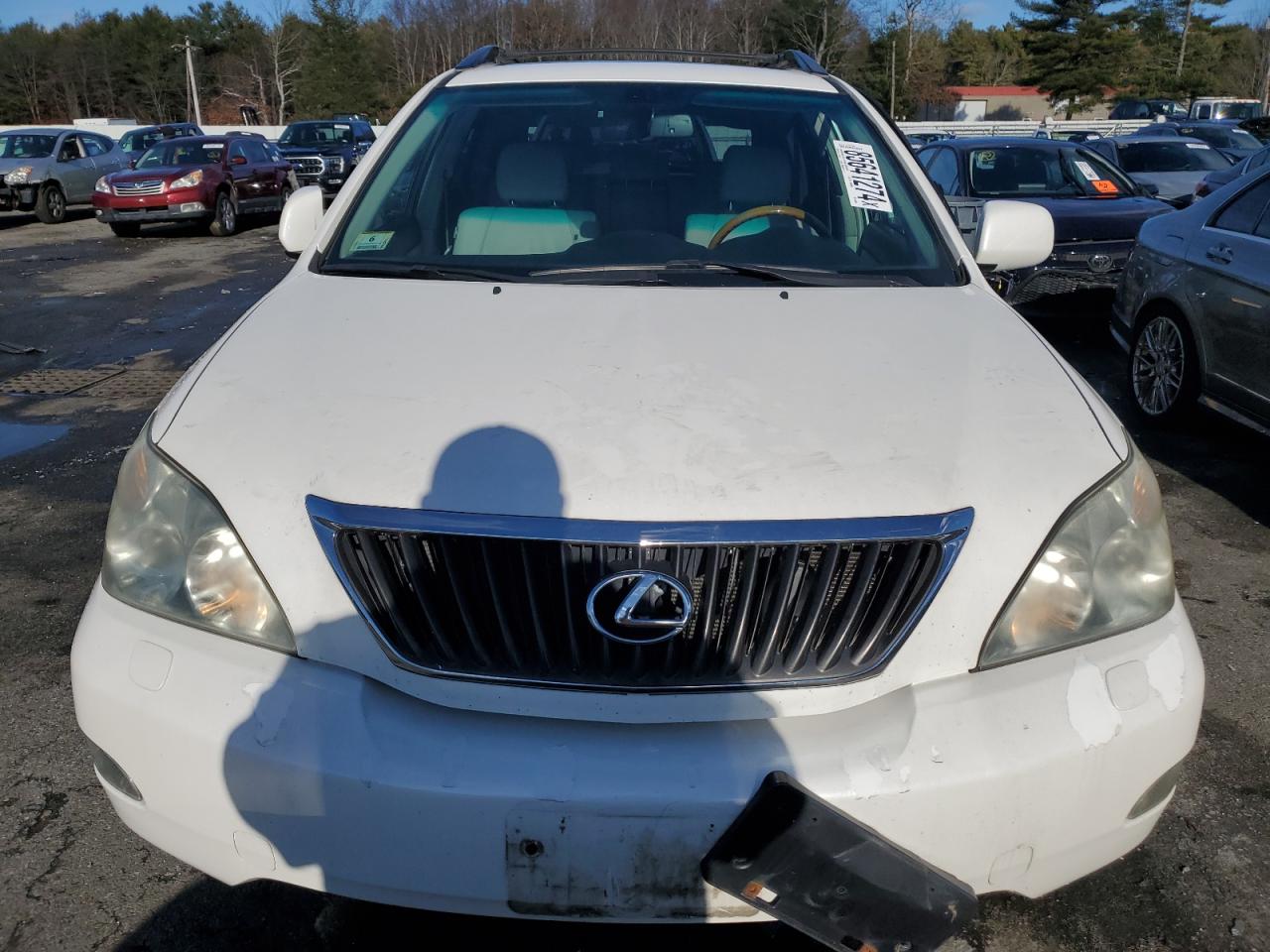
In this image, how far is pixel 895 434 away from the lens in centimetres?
207

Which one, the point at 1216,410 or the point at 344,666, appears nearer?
the point at 344,666

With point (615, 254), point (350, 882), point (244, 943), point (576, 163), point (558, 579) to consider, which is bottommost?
point (244, 943)

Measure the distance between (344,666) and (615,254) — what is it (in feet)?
4.78

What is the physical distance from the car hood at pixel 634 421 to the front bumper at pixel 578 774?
102 mm

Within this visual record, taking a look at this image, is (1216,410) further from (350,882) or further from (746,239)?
(350,882)

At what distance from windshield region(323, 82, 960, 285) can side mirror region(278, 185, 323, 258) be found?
0.73ft

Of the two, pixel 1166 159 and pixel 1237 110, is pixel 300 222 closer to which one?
pixel 1166 159

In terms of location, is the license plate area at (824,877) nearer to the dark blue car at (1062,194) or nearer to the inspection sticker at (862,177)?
the inspection sticker at (862,177)

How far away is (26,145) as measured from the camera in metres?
20.6

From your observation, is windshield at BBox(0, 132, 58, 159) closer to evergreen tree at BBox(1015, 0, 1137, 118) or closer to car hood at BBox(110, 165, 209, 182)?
car hood at BBox(110, 165, 209, 182)

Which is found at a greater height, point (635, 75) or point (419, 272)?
point (635, 75)

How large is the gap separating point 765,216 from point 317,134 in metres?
24.5

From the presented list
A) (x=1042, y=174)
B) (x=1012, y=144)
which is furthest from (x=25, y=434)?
(x=1012, y=144)

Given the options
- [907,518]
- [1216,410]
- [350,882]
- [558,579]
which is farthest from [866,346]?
[1216,410]
